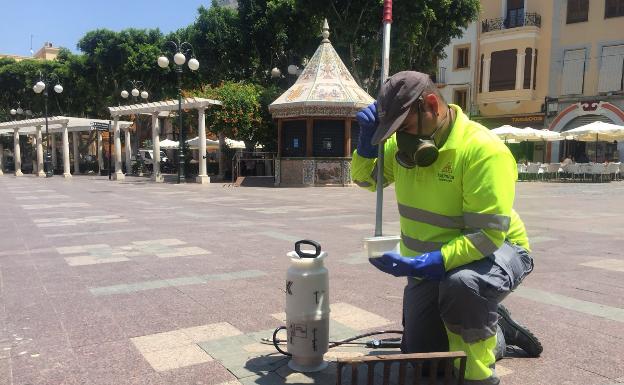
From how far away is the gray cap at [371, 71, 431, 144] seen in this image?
7.59ft

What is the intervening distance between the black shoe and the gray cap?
1493 mm

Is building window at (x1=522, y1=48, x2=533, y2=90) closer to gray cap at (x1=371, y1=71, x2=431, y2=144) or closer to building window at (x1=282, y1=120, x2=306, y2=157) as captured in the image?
building window at (x1=282, y1=120, x2=306, y2=157)

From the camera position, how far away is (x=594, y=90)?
27.5 m

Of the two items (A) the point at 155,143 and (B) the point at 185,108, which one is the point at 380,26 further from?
(A) the point at 155,143

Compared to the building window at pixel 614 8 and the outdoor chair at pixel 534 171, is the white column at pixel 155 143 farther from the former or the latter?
the building window at pixel 614 8

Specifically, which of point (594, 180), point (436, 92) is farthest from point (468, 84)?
point (436, 92)

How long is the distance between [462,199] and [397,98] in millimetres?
580

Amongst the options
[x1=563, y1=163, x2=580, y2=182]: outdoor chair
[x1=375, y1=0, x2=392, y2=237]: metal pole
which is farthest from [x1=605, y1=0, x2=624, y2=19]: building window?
[x1=375, y1=0, x2=392, y2=237]: metal pole

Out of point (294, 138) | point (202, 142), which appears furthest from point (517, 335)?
point (202, 142)

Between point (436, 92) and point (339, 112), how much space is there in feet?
57.5

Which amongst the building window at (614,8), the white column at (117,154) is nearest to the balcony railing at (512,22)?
the building window at (614,8)

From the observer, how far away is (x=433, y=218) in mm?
2506

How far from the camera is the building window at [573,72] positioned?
27.8 m

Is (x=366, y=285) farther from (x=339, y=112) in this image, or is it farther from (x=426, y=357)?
→ (x=339, y=112)
